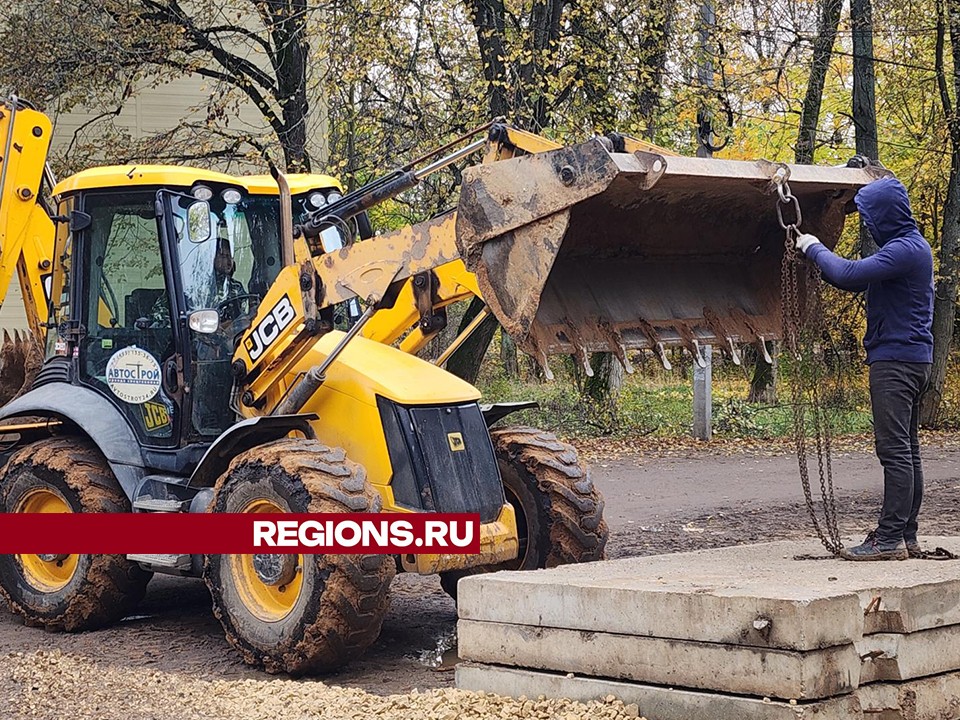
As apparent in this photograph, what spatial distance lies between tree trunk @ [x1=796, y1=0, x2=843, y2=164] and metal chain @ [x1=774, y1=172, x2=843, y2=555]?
13.2m

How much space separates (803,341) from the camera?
6.79m

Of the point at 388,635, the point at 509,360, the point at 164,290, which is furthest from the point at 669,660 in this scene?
the point at 509,360

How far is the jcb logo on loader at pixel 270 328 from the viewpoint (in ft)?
24.1

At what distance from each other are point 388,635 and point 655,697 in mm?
2848

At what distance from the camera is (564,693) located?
17.8 feet

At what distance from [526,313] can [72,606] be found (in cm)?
364

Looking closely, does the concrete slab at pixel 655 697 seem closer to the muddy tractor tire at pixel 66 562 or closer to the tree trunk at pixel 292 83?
the muddy tractor tire at pixel 66 562

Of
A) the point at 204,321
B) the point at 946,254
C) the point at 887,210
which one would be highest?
the point at 946,254

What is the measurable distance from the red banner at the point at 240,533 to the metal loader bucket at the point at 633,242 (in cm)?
121

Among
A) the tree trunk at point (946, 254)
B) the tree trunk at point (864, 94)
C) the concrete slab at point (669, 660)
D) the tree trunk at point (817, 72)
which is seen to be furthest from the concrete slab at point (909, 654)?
the tree trunk at point (864, 94)

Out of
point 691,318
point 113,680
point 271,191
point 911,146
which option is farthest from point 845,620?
point 911,146

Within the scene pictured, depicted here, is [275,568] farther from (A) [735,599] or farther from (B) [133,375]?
(A) [735,599]

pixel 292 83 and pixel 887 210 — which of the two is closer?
pixel 887 210

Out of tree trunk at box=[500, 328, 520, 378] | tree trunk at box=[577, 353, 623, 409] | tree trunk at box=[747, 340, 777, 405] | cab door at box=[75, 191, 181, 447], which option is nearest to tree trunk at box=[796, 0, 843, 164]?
tree trunk at box=[747, 340, 777, 405]
